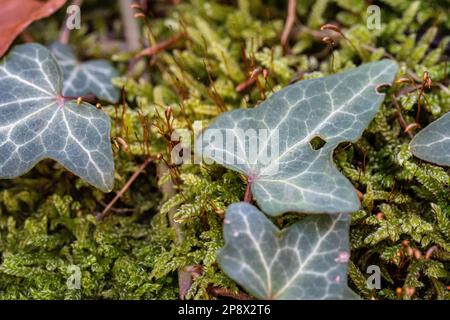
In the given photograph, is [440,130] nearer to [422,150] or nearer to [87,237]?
[422,150]

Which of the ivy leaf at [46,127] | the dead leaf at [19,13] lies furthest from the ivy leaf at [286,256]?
the dead leaf at [19,13]

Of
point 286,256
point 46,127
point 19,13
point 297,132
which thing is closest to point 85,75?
point 19,13

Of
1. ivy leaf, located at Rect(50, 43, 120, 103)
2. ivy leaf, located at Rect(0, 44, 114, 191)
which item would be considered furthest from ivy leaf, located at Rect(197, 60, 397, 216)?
ivy leaf, located at Rect(50, 43, 120, 103)

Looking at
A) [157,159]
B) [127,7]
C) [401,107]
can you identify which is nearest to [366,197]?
[401,107]

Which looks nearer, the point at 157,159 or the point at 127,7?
the point at 157,159

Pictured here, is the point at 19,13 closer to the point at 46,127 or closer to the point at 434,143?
the point at 46,127

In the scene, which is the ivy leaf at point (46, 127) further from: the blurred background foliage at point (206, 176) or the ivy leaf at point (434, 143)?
the ivy leaf at point (434, 143)
